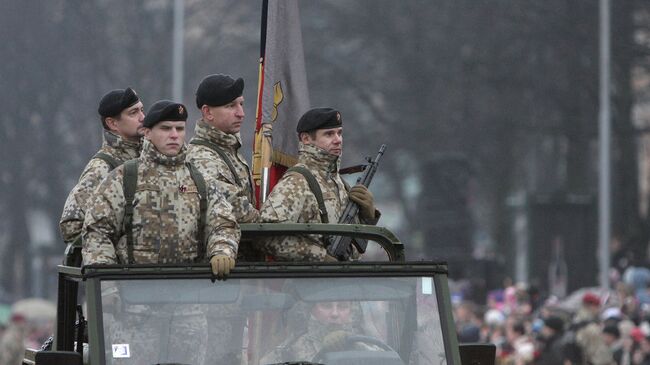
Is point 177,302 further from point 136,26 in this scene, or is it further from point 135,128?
point 136,26

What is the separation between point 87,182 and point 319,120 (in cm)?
121

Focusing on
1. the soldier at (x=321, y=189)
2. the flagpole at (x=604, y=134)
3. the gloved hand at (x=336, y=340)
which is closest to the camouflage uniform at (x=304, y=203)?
the soldier at (x=321, y=189)

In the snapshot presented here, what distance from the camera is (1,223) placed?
40875 millimetres

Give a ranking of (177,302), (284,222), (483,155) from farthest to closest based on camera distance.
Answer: (483,155) < (284,222) < (177,302)

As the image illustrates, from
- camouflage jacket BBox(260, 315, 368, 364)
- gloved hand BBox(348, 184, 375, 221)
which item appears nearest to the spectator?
gloved hand BBox(348, 184, 375, 221)

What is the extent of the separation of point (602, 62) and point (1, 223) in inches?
657

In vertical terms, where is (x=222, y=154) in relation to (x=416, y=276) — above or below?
above

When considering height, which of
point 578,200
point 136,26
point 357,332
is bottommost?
point 357,332

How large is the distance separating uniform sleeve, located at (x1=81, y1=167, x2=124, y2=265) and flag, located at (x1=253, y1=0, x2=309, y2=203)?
1.76 metres

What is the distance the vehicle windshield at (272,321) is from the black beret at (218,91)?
5.55 ft

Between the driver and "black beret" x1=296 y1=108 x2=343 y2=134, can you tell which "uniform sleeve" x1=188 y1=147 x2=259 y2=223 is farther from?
the driver

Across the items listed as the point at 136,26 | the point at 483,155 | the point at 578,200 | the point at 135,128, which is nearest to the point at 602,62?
the point at 578,200

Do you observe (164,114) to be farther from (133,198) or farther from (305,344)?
(305,344)

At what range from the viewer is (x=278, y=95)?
9.49 m
